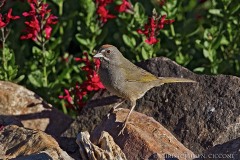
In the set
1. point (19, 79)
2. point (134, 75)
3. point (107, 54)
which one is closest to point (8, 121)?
point (19, 79)

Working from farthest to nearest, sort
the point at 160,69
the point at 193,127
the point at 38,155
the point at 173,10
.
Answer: the point at 173,10 < the point at 160,69 < the point at 193,127 < the point at 38,155

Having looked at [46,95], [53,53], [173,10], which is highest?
[173,10]

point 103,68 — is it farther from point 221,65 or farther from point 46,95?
point 221,65

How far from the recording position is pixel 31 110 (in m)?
9.44

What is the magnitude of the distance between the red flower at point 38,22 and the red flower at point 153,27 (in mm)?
1199

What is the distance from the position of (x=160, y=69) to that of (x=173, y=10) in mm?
1103

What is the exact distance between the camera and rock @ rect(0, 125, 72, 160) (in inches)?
287

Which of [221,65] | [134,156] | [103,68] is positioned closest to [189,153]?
[134,156]

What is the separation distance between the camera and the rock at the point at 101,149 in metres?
7.25

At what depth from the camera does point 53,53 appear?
974cm

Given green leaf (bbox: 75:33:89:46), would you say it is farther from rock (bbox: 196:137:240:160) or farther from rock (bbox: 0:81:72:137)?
rock (bbox: 196:137:240:160)

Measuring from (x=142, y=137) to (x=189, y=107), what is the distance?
4.23 ft

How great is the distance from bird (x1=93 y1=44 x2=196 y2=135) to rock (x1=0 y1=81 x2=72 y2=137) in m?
1.02

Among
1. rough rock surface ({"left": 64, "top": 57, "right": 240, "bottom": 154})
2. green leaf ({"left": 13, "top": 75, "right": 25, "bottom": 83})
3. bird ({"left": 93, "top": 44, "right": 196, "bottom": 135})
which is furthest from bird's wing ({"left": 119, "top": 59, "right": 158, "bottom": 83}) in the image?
green leaf ({"left": 13, "top": 75, "right": 25, "bottom": 83})
